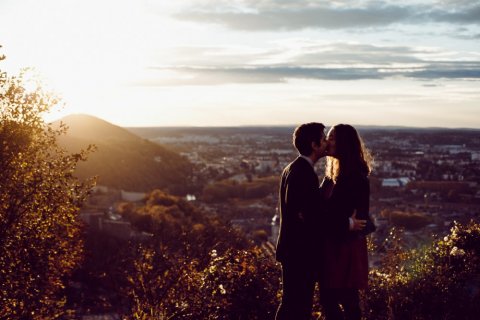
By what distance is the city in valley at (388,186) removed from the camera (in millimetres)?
61906

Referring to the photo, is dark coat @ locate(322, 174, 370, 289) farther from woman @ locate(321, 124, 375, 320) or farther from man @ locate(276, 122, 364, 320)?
man @ locate(276, 122, 364, 320)

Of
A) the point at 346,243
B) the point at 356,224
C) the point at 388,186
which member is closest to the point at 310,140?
the point at 356,224

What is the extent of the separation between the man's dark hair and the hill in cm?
8279

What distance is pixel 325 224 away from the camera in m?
5.77

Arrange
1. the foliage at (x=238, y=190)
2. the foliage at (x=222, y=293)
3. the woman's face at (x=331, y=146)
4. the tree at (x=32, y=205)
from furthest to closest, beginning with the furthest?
the foliage at (x=238, y=190)
the tree at (x=32, y=205)
the foliage at (x=222, y=293)
the woman's face at (x=331, y=146)

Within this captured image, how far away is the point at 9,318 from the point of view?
998 cm

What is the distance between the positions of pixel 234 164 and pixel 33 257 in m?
Answer: 134

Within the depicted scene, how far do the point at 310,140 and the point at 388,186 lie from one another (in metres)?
94.4

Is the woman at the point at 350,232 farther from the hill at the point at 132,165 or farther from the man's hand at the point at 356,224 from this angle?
the hill at the point at 132,165

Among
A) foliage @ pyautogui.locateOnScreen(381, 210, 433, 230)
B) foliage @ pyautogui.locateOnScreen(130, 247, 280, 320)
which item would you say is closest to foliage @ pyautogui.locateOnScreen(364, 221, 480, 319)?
foliage @ pyautogui.locateOnScreen(130, 247, 280, 320)

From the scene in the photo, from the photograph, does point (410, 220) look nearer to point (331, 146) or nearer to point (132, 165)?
point (331, 146)

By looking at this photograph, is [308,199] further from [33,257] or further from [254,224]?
[254,224]

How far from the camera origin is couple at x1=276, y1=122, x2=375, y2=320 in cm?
565

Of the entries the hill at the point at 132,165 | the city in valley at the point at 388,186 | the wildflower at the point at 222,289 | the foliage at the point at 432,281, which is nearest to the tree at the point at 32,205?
the wildflower at the point at 222,289
